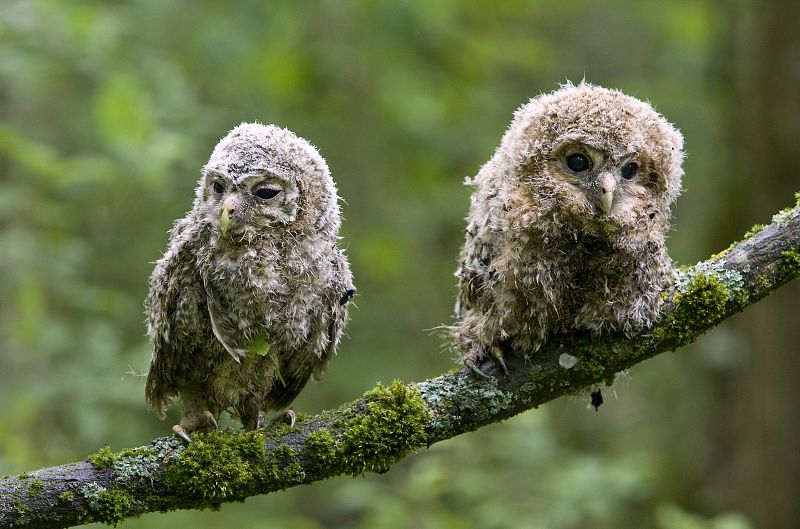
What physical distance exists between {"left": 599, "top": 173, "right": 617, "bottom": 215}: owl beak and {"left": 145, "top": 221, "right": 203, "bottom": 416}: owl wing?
1.53 meters

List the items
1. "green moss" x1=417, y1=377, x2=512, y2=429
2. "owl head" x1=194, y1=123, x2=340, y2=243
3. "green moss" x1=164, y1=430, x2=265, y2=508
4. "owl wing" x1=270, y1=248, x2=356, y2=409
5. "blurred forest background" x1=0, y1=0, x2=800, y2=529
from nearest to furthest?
"green moss" x1=164, y1=430, x2=265, y2=508 → "owl head" x1=194, y1=123, x2=340, y2=243 → "green moss" x1=417, y1=377, x2=512, y2=429 → "owl wing" x1=270, y1=248, x2=356, y2=409 → "blurred forest background" x1=0, y1=0, x2=800, y2=529

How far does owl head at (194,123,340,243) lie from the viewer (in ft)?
10.1

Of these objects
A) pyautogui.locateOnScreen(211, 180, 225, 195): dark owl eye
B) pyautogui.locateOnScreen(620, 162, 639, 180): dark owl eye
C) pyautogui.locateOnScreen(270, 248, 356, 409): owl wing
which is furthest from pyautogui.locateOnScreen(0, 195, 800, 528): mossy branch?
pyautogui.locateOnScreen(211, 180, 225, 195): dark owl eye

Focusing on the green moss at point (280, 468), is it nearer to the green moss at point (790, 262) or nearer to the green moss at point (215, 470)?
the green moss at point (215, 470)

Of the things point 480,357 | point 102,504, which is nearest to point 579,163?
point 480,357

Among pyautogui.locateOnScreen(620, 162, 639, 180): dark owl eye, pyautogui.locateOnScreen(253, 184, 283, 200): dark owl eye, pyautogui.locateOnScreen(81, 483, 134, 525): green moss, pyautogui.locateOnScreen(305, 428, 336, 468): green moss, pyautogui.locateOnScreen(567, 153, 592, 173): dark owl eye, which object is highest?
pyautogui.locateOnScreen(253, 184, 283, 200): dark owl eye

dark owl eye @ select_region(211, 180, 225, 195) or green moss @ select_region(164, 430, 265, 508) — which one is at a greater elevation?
dark owl eye @ select_region(211, 180, 225, 195)

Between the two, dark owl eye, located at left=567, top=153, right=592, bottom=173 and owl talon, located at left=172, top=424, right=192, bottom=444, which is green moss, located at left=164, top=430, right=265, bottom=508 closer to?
owl talon, located at left=172, top=424, right=192, bottom=444

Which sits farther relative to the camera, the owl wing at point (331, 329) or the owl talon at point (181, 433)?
the owl wing at point (331, 329)

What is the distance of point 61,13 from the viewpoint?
19.8 feet

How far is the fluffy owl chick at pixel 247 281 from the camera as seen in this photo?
10.2ft

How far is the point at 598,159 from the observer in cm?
309

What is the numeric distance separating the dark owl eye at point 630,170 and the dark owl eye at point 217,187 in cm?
147

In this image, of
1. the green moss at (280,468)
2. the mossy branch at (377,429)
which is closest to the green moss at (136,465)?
the mossy branch at (377,429)
